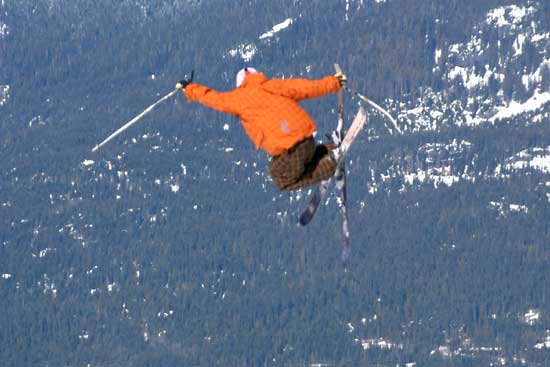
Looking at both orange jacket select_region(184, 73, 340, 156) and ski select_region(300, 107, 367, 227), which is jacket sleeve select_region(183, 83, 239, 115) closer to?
orange jacket select_region(184, 73, 340, 156)

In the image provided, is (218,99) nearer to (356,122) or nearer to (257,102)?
(257,102)

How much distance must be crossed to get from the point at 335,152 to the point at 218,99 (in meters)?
4.05

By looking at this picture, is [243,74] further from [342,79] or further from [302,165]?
[302,165]

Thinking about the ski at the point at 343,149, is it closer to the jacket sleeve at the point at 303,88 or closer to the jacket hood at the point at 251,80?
the jacket sleeve at the point at 303,88

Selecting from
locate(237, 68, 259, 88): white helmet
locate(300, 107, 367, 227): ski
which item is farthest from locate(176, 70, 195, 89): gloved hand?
locate(300, 107, 367, 227): ski

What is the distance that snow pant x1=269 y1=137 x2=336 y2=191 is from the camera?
6562 cm

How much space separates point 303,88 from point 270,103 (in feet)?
2.84

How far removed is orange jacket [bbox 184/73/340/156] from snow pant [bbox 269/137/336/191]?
37cm

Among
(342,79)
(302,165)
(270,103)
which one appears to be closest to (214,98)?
(270,103)

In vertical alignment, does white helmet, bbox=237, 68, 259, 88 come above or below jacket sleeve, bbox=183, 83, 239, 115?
above

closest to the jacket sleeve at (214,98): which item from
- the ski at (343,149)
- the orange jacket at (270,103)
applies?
the orange jacket at (270,103)

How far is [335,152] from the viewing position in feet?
222

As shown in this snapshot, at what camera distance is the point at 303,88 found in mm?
65062

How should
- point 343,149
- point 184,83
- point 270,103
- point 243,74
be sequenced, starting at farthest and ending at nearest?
point 343,149
point 243,74
point 270,103
point 184,83
